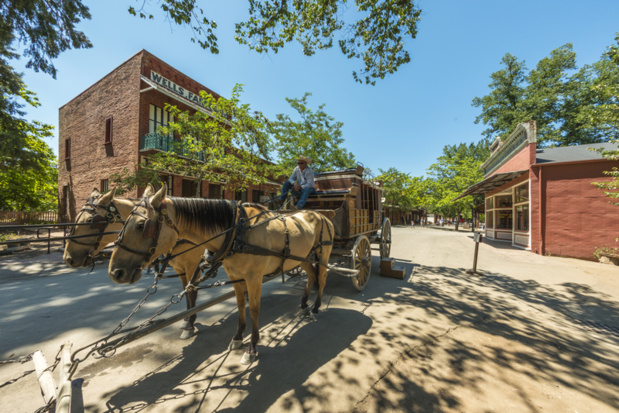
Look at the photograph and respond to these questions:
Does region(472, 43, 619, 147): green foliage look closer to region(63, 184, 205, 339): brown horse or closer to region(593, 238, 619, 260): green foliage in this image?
region(593, 238, 619, 260): green foliage

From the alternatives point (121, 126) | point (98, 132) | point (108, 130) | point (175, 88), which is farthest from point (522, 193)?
point (98, 132)

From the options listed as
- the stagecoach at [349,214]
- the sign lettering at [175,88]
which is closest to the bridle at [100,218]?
the stagecoach at [349,214]

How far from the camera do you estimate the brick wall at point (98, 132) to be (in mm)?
12617

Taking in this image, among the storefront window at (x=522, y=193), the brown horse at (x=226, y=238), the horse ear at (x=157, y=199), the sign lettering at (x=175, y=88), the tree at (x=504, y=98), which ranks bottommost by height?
the brown horse at (x=226, y=238)

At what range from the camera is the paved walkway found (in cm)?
222

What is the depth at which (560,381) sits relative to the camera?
2496mm

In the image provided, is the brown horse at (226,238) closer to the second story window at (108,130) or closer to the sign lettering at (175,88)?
the sign lettering at (175,88)

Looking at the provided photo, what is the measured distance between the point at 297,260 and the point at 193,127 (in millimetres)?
8603

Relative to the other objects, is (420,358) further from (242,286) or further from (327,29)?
(327,29)

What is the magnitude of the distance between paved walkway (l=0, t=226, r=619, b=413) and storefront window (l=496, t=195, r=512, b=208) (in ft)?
38.6

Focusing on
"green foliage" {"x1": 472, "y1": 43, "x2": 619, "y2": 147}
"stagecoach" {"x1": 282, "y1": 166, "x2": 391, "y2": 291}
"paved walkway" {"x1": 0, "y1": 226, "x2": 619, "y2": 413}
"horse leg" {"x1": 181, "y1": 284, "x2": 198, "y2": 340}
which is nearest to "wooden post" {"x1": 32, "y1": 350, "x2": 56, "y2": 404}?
"paved walkway" {"x1": 0, "y1": 226, "x2": 619, "y2": 413}

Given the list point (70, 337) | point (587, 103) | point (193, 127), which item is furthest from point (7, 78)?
point (587, 103)

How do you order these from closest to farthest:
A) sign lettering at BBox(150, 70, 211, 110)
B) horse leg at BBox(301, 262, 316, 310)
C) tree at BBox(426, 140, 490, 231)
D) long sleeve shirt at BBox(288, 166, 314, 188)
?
horse leg at BBox(301, 262, 316, 310) < long sleeve shirt at BBox(288, 166, 314, 188) < sign lettering at BBox(150, 70, 211, 110) < tree at BBox(426, 140, 490, 231)

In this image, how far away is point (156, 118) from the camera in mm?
13109
